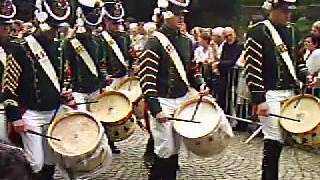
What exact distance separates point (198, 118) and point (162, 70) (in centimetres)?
57

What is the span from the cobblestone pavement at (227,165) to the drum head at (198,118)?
132cm

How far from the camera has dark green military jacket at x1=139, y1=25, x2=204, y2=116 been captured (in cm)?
577

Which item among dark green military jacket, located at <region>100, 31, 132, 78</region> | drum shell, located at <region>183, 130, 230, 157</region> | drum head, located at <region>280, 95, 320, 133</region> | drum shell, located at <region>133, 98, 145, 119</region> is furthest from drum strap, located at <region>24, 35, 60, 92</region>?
dark green military jacket, located at <region>100, 31, 132, 78</region>

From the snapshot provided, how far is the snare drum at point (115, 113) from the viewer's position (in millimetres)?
7062

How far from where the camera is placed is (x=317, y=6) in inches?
580

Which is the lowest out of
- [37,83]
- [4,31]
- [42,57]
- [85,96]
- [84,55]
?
[85,96]

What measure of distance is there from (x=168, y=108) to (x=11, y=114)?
1.46 m

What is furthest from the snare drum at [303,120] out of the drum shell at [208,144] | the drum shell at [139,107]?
the drum shell at [139,107]

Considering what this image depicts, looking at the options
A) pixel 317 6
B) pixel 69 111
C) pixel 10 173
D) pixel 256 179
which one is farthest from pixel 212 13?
pixel 10 173

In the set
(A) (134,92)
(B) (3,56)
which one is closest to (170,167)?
(B) (3,56)

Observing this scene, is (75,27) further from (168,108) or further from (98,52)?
(168,108)

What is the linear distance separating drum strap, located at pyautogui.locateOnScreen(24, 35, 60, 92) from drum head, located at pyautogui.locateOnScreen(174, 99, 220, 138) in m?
1.17

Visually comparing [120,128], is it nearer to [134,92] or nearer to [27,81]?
[134,92]

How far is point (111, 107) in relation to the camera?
7.29 m
